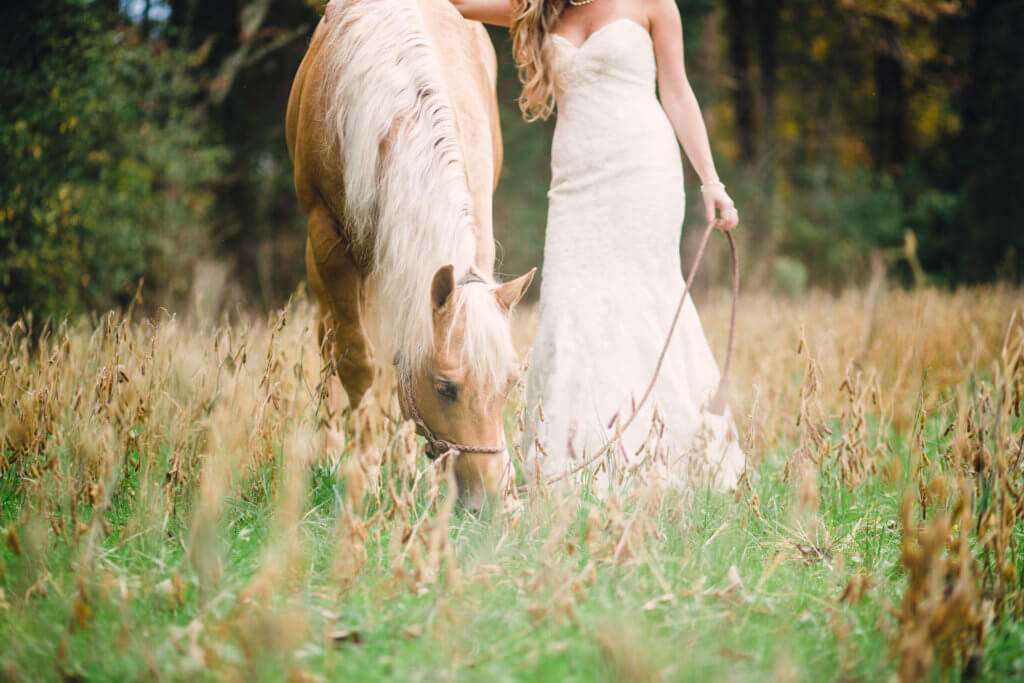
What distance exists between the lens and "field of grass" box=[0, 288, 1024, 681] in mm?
1599

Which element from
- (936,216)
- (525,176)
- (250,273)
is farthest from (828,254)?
(250,273)

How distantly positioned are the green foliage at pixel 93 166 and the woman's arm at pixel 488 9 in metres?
2.98

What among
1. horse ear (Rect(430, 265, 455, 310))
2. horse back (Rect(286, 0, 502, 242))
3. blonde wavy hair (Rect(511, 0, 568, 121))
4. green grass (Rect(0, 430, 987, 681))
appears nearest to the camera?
green grass (Rect(0, 430, 987, 681))

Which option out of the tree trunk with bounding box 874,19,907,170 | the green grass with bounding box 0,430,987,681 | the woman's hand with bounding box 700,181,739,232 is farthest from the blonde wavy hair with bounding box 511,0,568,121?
the tree trunk with bounding box 874,19,907,170

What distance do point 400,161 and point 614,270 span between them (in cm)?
113

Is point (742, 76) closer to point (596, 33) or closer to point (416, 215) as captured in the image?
point (596, 33)

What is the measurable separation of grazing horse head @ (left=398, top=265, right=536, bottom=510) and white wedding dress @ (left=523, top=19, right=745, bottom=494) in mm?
762

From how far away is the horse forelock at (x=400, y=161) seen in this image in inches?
95.3

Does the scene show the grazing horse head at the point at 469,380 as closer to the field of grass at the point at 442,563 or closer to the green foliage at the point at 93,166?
the field of grass at the point at 442,563

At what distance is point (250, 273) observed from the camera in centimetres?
948

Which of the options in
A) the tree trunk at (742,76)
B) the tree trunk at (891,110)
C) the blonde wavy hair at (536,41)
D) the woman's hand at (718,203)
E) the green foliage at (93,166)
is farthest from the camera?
the tree trunk at (891,110)

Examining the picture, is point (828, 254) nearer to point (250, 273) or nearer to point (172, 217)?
point (250, 273)

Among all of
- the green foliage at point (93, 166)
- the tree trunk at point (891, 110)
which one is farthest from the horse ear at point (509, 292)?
the tree trunk at point (891, 110)

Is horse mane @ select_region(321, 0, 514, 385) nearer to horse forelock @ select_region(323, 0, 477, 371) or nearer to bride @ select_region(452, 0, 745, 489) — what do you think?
horse forelock @ select_region(323, 0, 477, 371)
